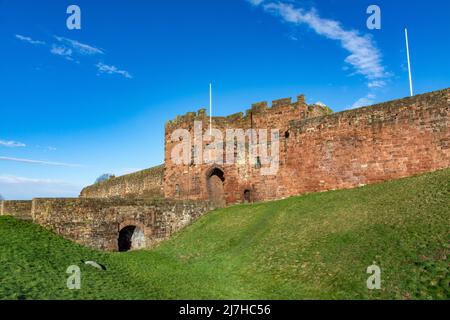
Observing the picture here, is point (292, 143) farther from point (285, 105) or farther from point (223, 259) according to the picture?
point (223, 259)

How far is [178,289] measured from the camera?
11.7 m

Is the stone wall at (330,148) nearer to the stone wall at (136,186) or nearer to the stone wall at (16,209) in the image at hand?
the stone wall at (136,186)

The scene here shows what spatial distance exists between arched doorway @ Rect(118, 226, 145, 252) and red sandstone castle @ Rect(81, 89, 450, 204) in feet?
24.7

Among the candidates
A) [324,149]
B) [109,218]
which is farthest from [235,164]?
[109,218]

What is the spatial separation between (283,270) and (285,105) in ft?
51.4

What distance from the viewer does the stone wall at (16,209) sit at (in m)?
17.9

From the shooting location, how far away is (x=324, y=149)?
23234 mm

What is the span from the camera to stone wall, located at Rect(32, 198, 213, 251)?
722 inches

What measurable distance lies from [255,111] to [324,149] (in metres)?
6.83

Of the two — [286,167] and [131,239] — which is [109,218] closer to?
[131,239]
